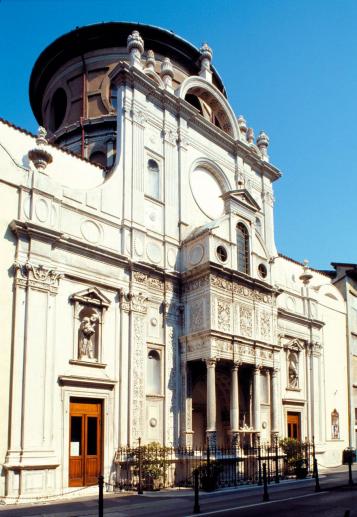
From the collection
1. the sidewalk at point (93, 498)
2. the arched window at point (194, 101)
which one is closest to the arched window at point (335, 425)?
the sidewalk at point (93, 498)

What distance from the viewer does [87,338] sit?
2234 cm

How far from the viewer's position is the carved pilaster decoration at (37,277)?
802 inches

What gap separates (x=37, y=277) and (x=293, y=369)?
17189 mm

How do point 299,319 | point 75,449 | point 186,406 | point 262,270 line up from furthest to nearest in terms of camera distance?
point 299,319 < point 262,270 < point 186,406 < point 75,449

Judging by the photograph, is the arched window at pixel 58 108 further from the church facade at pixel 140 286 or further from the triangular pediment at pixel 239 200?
the triangular pediment at pixel 239 200

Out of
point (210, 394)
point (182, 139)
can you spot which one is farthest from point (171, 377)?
point (182, 139)

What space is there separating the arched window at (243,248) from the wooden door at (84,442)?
31.2 ft

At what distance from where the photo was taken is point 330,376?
3653 cm

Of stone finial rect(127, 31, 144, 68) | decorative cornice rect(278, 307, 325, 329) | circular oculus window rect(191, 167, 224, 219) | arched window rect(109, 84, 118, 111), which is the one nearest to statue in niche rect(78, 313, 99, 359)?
circular oculus window rect(191, 167, 224, 219)

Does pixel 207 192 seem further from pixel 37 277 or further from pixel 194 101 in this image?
pixel 37 277

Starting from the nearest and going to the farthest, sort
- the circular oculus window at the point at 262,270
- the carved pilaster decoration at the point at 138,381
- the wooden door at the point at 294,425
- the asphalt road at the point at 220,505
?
the asphalt road at the point at 220,505 → the carved pilaster decoration at the point at 138,381 → the circular oculus window at the point at 262,270 → the wooden door at the point at 294,425

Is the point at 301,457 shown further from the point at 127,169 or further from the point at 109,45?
the point at 109,45

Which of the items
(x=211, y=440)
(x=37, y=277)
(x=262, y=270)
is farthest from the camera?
(x=262, y=270)

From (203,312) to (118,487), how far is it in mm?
7566
